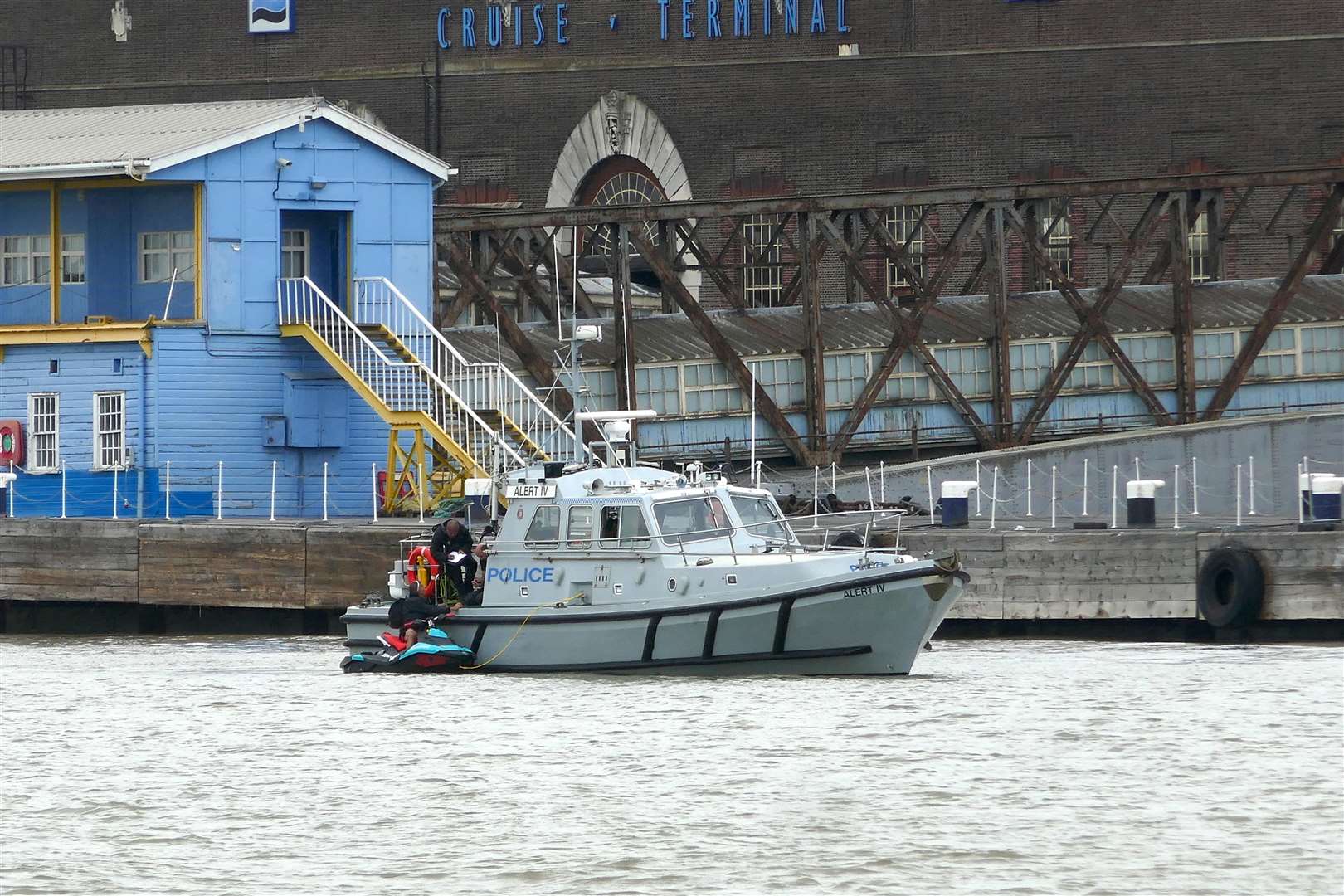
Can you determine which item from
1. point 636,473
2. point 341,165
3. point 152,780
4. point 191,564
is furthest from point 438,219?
point 152,780

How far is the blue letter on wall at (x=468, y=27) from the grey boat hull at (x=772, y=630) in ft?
143

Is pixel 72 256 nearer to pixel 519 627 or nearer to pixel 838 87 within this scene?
pixel 519 627

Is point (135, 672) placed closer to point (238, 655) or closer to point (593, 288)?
point (238, 655)

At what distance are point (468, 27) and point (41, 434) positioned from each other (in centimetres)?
2969

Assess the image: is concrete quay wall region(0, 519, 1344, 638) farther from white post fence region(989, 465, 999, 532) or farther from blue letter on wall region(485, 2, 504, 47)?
blue letter on wall region(485, 2, 504, 47)

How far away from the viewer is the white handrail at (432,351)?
44625 mm

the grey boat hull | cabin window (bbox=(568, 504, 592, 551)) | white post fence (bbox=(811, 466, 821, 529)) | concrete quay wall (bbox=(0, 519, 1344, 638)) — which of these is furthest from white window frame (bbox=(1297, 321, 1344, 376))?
cabin window (bbox=(568, 504, 592, 551))

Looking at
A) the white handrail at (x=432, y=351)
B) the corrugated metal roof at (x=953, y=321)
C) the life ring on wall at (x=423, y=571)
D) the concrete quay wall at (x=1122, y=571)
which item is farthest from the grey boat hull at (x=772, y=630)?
the corrugated metal roof at (x=953, y=321)

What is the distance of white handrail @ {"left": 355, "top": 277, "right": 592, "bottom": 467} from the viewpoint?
4462cm

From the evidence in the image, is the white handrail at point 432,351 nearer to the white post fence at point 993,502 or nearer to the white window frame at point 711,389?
the white window frame at point 711,389

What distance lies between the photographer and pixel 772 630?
29188mm

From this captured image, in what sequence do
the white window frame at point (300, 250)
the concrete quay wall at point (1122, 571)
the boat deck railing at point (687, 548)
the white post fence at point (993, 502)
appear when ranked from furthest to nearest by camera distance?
the white window frame at point (300, 250) < the white post fence at point (993, 502) < the concrete quay wall at point (1122, 571) < the boat deck railing at point (687, 548)

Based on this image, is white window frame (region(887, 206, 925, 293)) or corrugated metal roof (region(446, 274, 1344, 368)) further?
white window frame (region(887, 206, 925, 293))

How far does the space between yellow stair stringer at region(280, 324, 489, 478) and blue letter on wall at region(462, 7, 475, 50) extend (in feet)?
95.1
